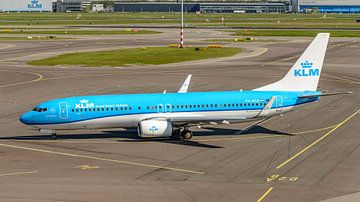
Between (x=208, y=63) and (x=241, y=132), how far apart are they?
5848 cm

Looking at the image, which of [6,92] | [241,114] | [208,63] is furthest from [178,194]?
→ [208,63]

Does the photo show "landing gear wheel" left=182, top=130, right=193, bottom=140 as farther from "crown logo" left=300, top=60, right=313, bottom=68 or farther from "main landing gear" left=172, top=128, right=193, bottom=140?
"crown logo" left=300, top=60, right=313, bottom=68

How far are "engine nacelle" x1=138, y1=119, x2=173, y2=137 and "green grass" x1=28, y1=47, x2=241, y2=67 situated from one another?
197 ft

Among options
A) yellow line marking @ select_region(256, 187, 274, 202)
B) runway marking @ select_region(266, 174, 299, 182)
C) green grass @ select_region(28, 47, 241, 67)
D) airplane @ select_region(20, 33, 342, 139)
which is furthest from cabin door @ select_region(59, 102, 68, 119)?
green grass @ select_region(28, 47, 241, 67)

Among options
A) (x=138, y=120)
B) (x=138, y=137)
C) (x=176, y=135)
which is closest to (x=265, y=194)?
(x=176, y=135)

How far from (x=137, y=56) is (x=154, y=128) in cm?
7264

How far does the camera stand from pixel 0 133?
5494 centimetres

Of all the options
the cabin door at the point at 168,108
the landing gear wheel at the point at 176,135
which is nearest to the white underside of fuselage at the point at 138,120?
the cabin door at the point at 168,108

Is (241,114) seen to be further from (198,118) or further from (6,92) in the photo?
(6,92)

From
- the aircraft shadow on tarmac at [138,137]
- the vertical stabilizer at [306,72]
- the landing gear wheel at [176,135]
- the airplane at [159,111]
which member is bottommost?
the aircraft shadow on tarmac at [138,137]

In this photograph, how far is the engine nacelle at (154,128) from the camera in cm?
4947

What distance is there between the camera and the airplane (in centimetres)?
5016

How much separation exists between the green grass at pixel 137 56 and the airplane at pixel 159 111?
2301 inches

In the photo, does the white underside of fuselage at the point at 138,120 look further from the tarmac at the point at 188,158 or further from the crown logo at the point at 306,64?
the crown logo at the point at 306,64
